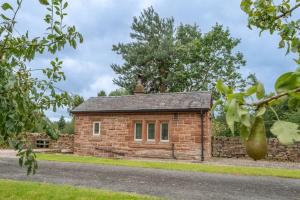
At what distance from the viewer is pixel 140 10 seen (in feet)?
133

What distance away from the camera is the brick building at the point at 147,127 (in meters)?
19.1

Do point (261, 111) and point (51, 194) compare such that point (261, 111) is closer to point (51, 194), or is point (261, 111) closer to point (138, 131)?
point (51, 194)

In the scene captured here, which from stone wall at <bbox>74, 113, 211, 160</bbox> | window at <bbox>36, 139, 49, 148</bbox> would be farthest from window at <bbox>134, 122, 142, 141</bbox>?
window at <bbox>36, 139, 49, 148</bbox>

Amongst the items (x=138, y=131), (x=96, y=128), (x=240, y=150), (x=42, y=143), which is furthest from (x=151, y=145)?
(x=42, y=143)

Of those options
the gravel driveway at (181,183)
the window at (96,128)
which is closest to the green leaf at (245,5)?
the gravel driveway at (181,183)

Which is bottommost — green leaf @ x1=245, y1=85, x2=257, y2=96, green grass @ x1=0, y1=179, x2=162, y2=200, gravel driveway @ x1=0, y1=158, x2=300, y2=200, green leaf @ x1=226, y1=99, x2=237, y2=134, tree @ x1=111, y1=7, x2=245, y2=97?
gravel driveway @ x1=0, y1=158, x2=300, y2=200

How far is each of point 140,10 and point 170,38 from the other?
250 inches

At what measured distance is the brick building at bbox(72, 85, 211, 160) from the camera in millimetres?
19109

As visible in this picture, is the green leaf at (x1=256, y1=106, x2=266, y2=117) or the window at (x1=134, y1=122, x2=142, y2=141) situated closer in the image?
the green leaf at (x1=256, y1=106, x2=266, y2=117)

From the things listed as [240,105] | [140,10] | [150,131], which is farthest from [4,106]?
[140,10]

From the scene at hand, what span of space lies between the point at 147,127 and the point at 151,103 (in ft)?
5.81

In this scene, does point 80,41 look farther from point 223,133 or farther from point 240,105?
point 223,133

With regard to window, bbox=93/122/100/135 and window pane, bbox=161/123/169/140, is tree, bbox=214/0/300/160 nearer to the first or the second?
window pane, bbox=161/123/169/140

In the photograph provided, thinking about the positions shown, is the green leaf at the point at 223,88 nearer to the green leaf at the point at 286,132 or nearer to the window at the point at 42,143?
the green leaf at the point at 286,132
